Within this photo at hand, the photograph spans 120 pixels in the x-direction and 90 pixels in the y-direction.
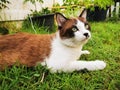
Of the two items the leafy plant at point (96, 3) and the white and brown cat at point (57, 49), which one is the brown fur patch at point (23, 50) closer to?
the white and brown cat at point (57, 49)

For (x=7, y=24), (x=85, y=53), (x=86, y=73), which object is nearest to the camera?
(x=86, y=73)

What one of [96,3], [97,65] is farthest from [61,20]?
[96,3]

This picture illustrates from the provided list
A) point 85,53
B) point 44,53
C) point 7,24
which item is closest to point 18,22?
point 7,24

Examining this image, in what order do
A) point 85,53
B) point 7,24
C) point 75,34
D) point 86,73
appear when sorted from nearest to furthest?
1. point 75,34
2. point 86,73
3. point 85,53
4. point 7,24

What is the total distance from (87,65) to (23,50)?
2.23 ft

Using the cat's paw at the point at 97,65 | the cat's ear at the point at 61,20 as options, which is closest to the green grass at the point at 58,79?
the cat's paw at the point at 97,65

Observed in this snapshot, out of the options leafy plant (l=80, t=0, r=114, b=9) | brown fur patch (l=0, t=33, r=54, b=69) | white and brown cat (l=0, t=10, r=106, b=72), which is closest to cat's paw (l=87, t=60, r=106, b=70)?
white and brown cat (l=0, t=10, r=106, b=72)

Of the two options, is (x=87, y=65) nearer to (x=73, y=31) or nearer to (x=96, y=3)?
(x=73, y=31)

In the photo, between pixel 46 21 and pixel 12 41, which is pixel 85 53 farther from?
pixel 46 21

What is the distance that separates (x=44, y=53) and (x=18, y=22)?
87.3 inches

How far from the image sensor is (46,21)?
15.6ft

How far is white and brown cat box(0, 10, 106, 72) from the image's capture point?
2.65 m

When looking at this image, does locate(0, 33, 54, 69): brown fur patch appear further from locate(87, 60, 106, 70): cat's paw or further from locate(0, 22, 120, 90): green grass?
locate(87, 60, 106, 70): cat's paw

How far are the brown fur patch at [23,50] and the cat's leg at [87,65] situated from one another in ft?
0.95
